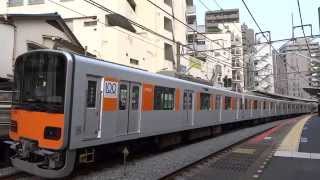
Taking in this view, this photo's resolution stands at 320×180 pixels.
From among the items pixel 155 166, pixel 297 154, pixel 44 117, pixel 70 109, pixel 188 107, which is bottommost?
pixel 155 166

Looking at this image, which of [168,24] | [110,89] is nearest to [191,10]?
[168,24]

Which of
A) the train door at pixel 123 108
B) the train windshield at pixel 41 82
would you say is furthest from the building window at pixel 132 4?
the train windshield at pixel 41 82

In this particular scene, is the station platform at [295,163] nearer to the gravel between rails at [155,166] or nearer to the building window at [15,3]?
the gravel between rails at [155,166]

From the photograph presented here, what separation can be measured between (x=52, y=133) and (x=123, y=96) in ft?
9.23

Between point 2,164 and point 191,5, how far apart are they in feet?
143

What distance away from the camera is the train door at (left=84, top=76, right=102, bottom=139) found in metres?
10.1

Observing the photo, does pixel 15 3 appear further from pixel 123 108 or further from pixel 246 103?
pixel 123 108

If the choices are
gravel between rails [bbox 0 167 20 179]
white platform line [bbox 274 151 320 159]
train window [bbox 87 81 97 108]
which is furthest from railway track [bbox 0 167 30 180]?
white platform line [bbox 274 151 320 159]

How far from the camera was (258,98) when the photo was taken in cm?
3222

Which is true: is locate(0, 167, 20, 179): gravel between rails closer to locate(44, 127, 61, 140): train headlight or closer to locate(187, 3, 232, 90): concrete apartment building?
locate(44, 127, 61, 140): train headlight

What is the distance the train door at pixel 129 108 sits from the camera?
11555mm

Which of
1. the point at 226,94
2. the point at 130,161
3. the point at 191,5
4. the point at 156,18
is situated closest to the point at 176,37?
the point at 156,18

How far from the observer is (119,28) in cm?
3161

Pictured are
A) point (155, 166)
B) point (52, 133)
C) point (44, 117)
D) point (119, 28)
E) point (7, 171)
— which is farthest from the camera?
point (119, 28)
